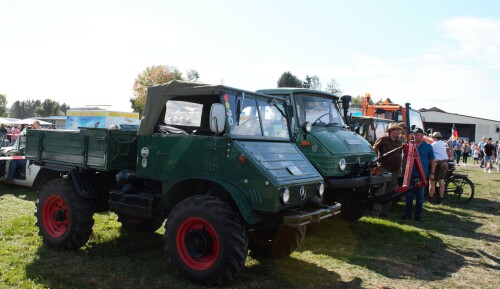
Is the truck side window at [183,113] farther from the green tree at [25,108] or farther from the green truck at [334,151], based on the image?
the green tree at [25,108]

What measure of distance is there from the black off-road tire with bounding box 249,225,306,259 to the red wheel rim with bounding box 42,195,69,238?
8.75ft

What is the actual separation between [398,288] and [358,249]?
167 centimetres

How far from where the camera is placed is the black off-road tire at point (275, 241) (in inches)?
226

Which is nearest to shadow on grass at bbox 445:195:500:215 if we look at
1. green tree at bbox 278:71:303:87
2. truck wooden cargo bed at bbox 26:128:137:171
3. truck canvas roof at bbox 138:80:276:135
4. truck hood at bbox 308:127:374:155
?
truck hood at bbox 308:127:374:155

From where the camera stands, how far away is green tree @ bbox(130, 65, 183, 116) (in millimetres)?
55469

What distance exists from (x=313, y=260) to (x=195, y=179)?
2.19m

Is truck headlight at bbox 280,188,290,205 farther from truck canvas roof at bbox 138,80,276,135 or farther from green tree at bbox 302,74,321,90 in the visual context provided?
green tree at bbox 302,74,321,90

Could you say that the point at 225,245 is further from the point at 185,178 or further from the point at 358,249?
the point at 358,249

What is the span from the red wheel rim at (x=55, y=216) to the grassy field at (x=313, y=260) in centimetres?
28

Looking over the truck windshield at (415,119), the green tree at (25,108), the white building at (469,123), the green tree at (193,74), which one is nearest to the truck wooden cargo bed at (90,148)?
the truck windshield at (415,119)

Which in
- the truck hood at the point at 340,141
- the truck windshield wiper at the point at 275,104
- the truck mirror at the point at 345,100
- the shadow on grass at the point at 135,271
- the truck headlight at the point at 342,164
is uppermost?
the truck mirror at the point at 345,100

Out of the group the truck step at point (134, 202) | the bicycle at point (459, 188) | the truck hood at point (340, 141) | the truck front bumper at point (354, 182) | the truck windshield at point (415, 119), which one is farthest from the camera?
the truck windshield at point (415, 119)

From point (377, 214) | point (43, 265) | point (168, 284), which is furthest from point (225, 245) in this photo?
point (377, 214)

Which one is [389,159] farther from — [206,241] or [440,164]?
[206,241]
